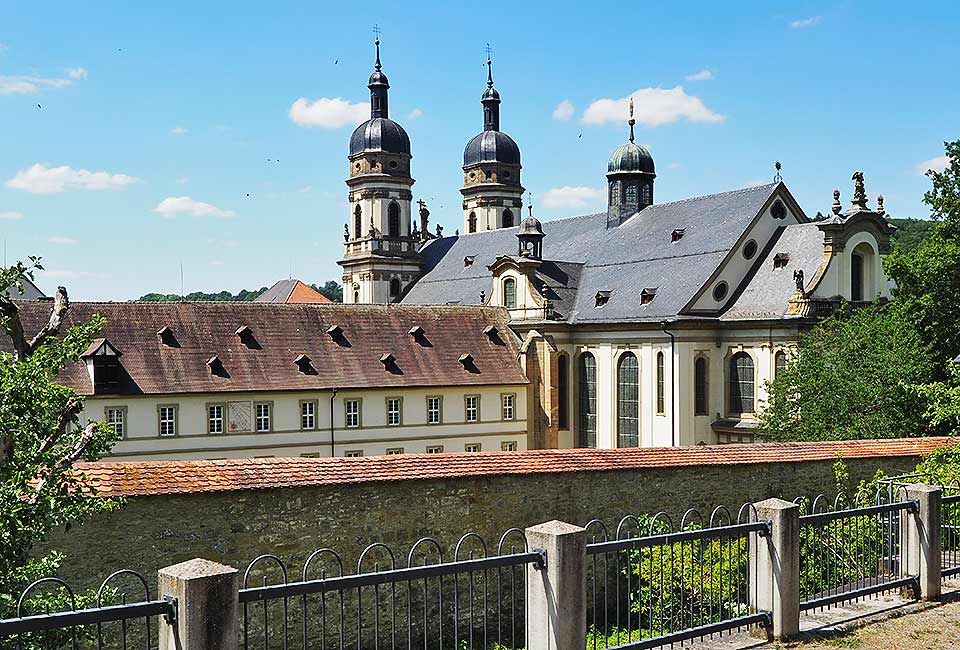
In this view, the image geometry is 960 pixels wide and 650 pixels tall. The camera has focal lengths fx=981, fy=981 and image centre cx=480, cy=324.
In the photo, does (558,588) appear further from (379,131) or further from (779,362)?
(379,131)

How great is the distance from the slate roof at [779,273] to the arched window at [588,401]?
21.4 feet

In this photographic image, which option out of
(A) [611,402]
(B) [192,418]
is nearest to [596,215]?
(A) [611,402]

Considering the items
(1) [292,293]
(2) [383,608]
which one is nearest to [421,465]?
(2) [383,608]

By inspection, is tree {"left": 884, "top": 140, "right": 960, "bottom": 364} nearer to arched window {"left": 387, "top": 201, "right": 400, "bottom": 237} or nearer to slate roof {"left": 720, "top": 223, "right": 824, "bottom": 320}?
slate roof {"left": 720, "top": 223, "right": 824, "bottom": 320}

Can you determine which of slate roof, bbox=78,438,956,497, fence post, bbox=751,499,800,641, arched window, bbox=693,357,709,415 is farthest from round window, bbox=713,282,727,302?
fence post, bbox=751,499,800,641

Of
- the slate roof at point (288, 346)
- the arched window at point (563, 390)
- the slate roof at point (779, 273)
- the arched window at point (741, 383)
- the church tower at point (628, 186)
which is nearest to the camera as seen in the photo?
the slate roof at point (288, 346)

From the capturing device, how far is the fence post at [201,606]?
6570 millimetres

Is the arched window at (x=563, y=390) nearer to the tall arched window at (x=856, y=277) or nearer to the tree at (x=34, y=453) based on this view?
the tall arched window at (x=856, y=277)

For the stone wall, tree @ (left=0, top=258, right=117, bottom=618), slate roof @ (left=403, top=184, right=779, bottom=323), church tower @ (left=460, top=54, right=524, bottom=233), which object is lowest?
the stone wall

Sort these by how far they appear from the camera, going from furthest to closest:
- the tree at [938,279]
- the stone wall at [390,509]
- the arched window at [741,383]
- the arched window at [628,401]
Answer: the arched window at [628,401], the arched window at [741,383], the tree at [938,279], the stone wall at [390,509]

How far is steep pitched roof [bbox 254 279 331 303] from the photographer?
71.8 metres

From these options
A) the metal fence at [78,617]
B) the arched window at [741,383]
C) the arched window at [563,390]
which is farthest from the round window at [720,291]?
the metal fence at [78,617]

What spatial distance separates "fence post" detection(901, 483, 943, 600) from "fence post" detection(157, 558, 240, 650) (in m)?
7.13

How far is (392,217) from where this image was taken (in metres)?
61.7
